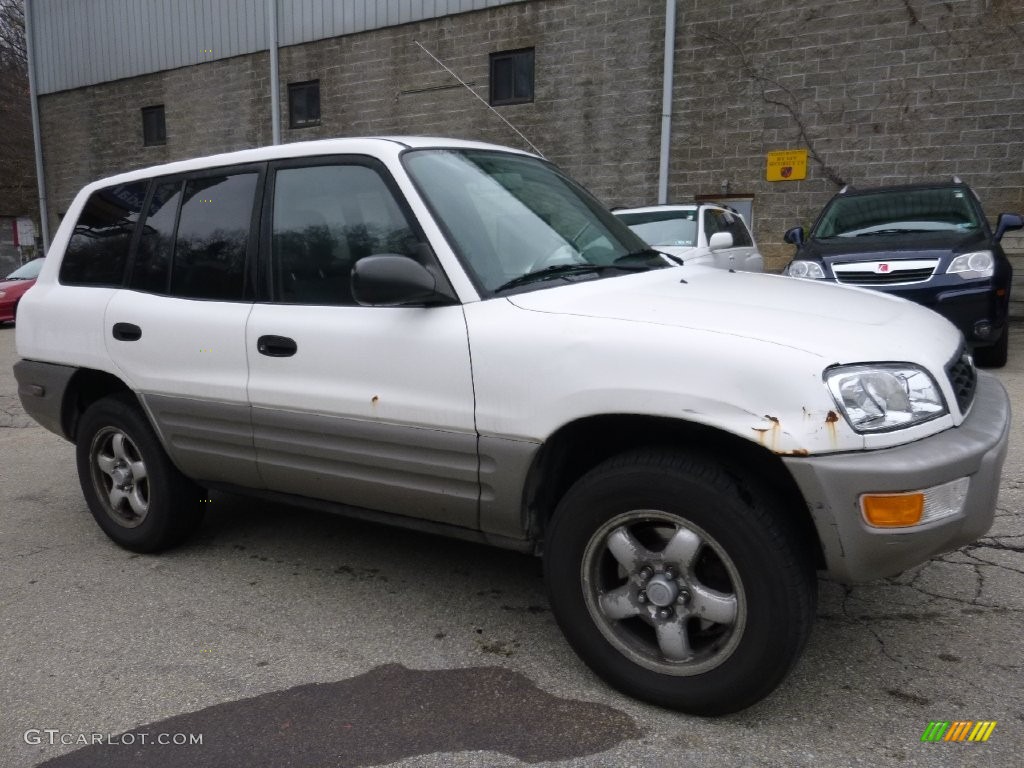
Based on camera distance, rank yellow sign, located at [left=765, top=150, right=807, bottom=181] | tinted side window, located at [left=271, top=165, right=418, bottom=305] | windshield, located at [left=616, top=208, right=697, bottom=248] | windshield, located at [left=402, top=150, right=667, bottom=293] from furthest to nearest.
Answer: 1. yellow sign, located at [left=765, top=150, right=807, bottom=181]
2. windshield, located at [left=616, top=208, right=697, bottom=248]
3. tinted side window, located at [left=271, top=165, right=418, bottom=305]
4. windshield, located at [left=402, top=150, right=667, bottom=293]

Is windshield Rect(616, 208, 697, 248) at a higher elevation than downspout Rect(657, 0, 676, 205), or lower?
lower

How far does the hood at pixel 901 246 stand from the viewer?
23.2 feet

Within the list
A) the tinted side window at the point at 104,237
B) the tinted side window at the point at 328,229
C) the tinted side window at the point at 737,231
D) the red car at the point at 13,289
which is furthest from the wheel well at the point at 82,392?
the red car at the point at 13,289

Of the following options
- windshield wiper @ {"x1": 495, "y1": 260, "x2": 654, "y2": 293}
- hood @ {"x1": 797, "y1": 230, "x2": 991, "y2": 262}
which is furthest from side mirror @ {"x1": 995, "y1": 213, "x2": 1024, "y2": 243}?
windshield wiper @ {"x1": 495, "y1": 260, "x2": 654, "y2": 293}

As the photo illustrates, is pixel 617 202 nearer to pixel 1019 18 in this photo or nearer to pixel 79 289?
pixel 1019 18

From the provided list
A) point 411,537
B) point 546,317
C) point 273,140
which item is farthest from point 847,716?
point 273,140

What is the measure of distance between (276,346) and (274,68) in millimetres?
15777

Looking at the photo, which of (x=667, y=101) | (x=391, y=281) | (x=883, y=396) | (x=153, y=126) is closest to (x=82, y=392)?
(x=391, y=281)

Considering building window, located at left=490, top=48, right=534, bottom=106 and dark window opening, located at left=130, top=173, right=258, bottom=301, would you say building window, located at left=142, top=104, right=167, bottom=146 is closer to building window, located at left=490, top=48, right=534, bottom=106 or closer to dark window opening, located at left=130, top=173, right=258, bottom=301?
building window, located at left=490, top=48, right=534, bottom=106

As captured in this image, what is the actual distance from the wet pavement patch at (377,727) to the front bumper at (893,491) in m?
0.82

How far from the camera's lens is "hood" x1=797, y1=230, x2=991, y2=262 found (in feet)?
23.2

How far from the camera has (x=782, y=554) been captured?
2201 millimetres

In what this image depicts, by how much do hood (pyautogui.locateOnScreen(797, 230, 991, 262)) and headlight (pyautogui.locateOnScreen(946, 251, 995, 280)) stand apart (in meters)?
0.08

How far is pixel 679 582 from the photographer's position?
241 cm
